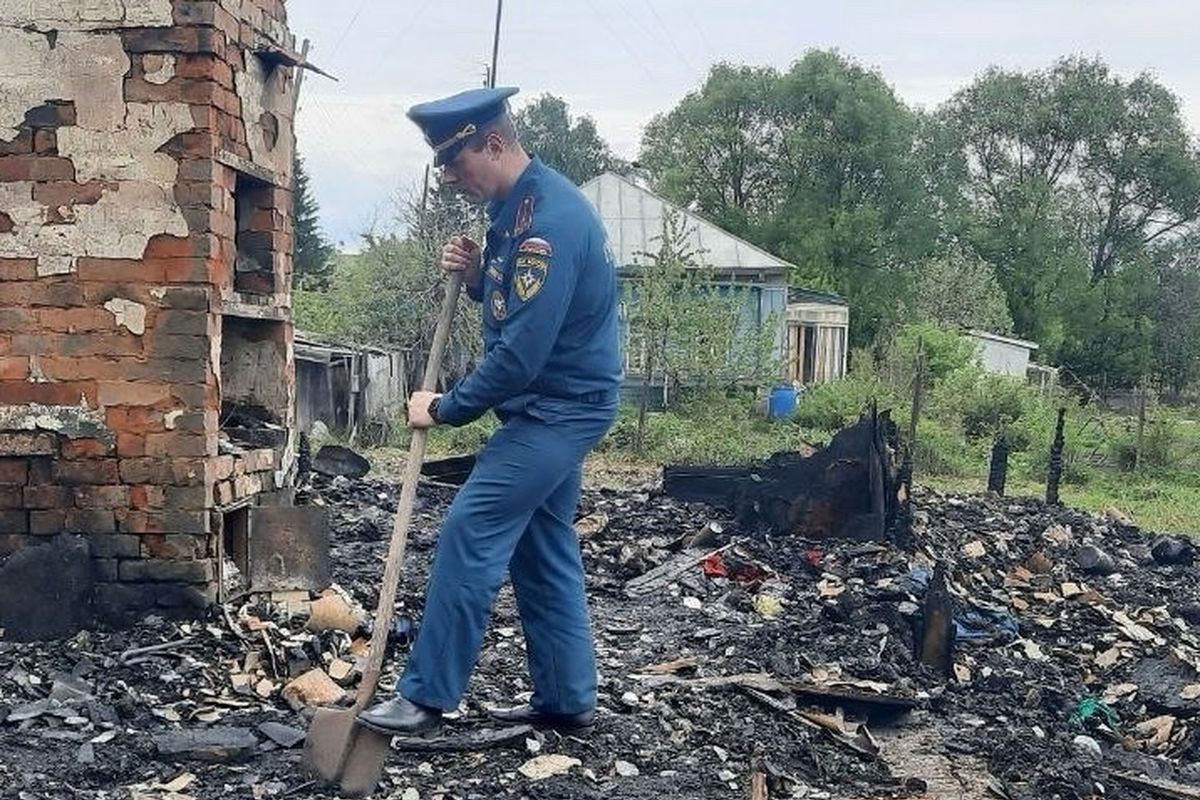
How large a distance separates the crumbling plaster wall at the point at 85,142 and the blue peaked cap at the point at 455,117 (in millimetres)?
1908

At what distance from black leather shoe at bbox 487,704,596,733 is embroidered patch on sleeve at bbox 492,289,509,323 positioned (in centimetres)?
148

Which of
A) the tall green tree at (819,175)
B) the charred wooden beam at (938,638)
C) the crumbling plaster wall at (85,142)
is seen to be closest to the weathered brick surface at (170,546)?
the crumbling plaster wall at (85,142)

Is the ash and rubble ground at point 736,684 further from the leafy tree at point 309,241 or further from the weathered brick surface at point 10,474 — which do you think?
the leafy tree at point 309,241

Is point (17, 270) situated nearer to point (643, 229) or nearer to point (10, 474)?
point (10, 474)

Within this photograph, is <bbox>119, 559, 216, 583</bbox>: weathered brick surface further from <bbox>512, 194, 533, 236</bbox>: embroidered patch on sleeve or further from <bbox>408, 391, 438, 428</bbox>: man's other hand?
<bbox>512, 194, 533, 236</bbox>: embroidered patch on sleeve

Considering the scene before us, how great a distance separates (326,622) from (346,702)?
977 mm

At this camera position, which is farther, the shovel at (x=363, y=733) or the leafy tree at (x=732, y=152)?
the leafy tree at (x=732, y=152)

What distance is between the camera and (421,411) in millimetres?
4141

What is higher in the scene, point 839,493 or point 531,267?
point 531,267

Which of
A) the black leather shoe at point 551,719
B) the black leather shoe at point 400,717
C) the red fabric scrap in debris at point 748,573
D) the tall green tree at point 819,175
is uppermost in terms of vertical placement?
the tall green tree at point 819,175

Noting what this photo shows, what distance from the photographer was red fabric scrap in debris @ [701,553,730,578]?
804cm

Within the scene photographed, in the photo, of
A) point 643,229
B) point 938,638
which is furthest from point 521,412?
point 643,229

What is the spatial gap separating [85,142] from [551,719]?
335 centimetres

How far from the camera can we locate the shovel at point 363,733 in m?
3.86
